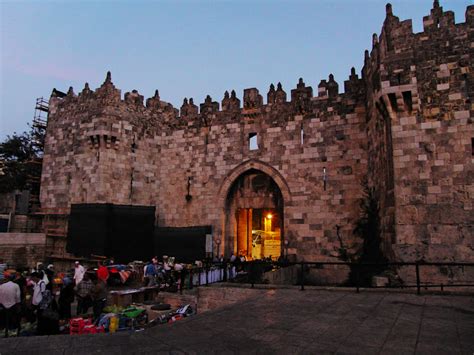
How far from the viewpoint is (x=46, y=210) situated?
16.8 metres

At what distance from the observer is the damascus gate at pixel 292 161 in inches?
379

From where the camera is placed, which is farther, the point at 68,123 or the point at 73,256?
the point at 68,123

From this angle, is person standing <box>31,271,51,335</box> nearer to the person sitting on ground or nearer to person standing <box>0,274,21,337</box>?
person standing <box>0,274,21,337</box>

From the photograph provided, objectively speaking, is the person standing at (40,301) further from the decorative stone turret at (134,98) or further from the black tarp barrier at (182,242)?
the decorative stone turret at (134,98)

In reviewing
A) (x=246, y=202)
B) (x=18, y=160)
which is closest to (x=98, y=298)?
(x=246, y=202)

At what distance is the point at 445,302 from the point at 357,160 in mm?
8313

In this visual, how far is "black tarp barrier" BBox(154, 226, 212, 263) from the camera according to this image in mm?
15688

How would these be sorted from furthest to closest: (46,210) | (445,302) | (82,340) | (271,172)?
(46,210) → (271,172) → (445,302) → (82,340)

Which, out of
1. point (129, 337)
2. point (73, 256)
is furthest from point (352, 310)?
point (73, 256)

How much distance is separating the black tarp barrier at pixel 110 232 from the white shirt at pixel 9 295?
303 inches

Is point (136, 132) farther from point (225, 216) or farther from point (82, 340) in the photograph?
point (82, 340)

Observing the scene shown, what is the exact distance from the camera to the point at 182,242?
1602cm

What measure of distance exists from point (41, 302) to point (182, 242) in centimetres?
934

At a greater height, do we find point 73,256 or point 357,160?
point 357,160
